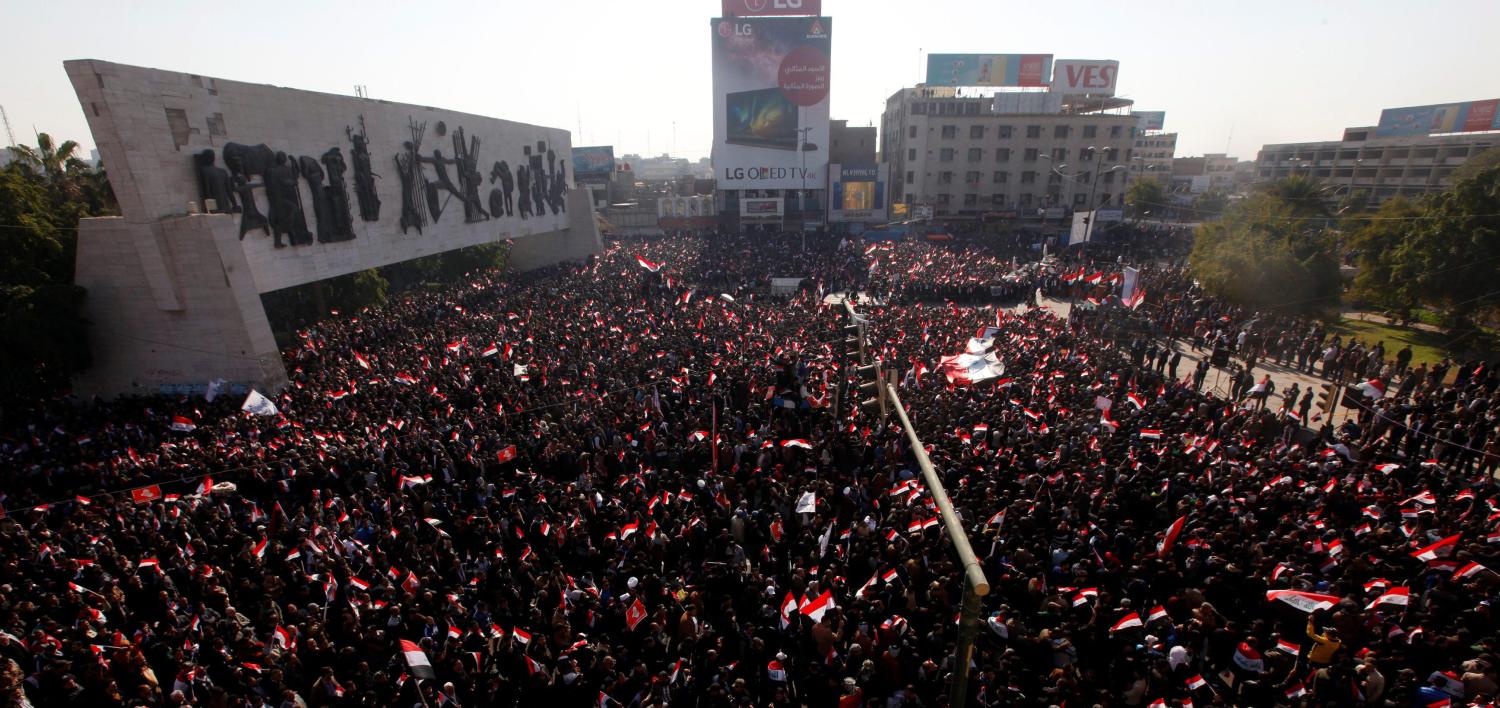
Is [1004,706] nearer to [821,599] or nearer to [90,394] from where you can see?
[821,599]

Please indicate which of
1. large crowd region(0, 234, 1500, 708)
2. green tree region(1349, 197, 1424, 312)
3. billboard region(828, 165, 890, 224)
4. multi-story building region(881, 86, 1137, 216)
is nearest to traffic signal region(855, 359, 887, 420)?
large crowd region(0, 234, 1500, 708)

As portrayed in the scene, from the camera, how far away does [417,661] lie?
24.2ft

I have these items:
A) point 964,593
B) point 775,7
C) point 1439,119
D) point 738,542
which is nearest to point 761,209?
point 775,7

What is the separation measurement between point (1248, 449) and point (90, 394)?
111 ft

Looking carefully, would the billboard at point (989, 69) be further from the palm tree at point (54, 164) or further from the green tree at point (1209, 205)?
the palm tree at point (54, 164)

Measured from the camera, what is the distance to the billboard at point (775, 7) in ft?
190

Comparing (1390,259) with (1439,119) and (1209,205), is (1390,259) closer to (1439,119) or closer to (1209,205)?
(1209,205)

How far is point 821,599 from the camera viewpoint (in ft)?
26.5

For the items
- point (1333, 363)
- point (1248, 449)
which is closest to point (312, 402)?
point (1248, 449)

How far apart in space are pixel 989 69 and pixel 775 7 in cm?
2528

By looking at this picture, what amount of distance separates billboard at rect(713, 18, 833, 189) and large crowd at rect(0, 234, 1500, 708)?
137 feet

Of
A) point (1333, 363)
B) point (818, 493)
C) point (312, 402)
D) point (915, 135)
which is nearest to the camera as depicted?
point (818, 493)

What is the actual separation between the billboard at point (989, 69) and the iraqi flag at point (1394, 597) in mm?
69889

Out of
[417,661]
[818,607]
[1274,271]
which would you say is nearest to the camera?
[417,661]
